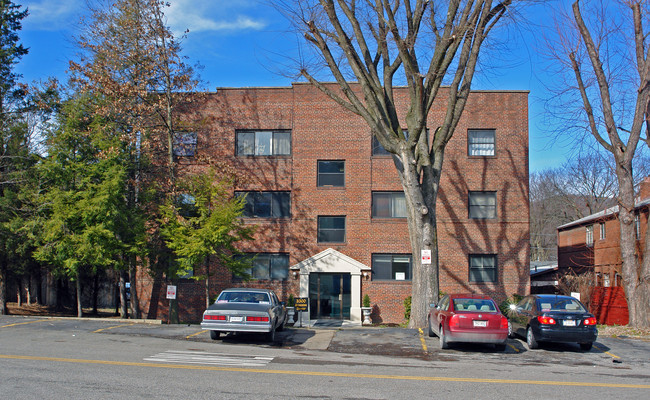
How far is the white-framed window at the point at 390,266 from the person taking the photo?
1177 inches

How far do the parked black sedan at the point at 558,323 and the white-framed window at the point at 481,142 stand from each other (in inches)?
602

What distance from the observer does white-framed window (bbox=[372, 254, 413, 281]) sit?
1177 inches

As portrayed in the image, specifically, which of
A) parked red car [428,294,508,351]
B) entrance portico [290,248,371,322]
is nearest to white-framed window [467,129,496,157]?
entrance portico [290,248,371,322]

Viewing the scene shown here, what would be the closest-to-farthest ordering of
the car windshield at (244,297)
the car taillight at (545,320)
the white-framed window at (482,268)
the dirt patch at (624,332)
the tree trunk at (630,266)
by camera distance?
the car taillight at (545,320) < the car windshield at (244,297) < the dirt patch at (624,332) < the tree trunk at (630,266) < the white-framed window at (482,268)

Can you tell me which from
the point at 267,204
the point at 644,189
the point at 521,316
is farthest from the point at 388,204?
the point at 644,189

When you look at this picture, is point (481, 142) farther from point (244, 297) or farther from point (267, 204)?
point (244, 297)

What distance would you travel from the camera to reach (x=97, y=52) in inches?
1017

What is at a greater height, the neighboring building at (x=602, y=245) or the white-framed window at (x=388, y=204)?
the white-framed window at (x=388, y=204)

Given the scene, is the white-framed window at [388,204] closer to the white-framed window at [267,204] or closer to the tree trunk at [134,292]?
the white-framed window at [267,204]

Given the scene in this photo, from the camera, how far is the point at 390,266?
30.0 m

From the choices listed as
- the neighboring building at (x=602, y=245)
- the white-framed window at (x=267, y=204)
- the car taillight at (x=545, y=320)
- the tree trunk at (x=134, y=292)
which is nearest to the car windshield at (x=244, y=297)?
the car taillight at (x=545, y=320)

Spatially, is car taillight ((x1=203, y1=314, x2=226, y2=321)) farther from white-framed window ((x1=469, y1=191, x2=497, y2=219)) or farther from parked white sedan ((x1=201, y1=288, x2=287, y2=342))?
white-framed window ((x1=469, y1=191, x2=497, y2=219))

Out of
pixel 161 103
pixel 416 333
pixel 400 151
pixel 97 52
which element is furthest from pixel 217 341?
pixel 97 52

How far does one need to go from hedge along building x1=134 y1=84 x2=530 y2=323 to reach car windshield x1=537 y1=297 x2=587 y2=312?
547 inches
